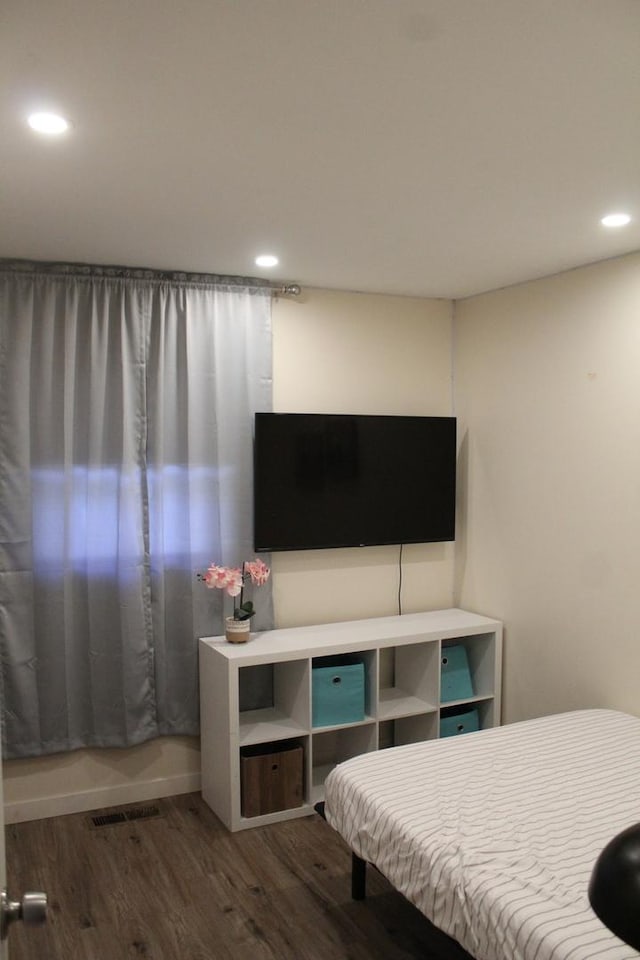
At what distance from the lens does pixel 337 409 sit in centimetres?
434

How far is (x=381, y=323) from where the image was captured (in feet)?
14.6

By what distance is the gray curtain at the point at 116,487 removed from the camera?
3621 mm

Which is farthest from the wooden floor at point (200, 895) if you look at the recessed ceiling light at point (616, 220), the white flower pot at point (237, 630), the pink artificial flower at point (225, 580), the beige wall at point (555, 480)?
the recessed ceiling light at point (616, 220)

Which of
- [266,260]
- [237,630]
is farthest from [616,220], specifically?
[237,630]

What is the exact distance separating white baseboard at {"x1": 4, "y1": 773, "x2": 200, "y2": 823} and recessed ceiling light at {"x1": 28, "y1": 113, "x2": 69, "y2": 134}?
2.96 metres

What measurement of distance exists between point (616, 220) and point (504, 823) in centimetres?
219

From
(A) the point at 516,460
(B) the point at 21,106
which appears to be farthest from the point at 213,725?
(B) the point at 21,106

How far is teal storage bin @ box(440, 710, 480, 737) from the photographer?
13.9ft

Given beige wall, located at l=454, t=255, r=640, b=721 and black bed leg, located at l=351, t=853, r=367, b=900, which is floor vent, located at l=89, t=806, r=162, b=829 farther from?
beige wall, located at l=454, t=255, r=640, b=721

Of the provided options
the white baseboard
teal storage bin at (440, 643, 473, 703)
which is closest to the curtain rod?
Answer: teal storage bin at (440, 643, 473, 703)

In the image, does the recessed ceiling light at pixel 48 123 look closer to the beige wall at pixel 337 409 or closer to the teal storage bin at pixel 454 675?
the beige wall at pixel 337 409

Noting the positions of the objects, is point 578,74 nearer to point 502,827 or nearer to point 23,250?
point 502,827

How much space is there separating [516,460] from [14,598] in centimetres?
257

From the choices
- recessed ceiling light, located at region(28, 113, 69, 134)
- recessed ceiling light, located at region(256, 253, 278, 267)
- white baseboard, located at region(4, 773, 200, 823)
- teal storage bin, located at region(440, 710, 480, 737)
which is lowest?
white baseboard, located at region(4, 773, 200, 823)
